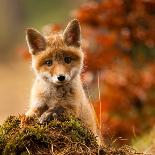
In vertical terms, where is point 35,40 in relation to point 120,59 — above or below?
below

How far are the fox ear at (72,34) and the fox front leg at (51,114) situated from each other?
130 centimetres

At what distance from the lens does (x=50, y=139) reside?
234 inches

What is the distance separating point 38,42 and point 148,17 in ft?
20.3

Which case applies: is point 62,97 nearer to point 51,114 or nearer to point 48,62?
point 48,62

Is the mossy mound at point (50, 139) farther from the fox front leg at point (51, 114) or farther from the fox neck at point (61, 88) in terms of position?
the fox neck at point (61, 88)

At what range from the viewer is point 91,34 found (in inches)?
537

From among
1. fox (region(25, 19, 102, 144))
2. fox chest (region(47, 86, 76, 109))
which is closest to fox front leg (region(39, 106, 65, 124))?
fox (region(25, 19, 102, 144))

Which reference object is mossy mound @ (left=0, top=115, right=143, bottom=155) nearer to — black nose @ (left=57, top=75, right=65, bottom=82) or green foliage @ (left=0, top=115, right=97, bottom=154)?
green foliage @ (left=0, top=115, right=97, bottom=154)

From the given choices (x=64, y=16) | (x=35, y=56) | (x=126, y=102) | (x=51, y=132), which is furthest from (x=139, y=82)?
(x=64, y=16)

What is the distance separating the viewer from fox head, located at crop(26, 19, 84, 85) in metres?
7.59

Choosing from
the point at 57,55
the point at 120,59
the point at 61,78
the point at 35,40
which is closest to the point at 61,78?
the point at 61,78

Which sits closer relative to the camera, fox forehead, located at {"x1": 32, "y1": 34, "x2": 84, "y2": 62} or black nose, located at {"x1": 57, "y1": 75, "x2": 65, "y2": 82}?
black nose, located at {"x1": 57, "y1": 75, "x2": 65, "y2": 82}

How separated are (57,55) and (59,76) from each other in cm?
33

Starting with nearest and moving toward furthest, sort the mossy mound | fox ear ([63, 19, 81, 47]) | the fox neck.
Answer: the mossy mound < the fox neck < fox ear ([63, 19, 81, 47])
